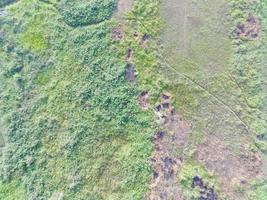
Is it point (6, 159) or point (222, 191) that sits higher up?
point (6, 159)

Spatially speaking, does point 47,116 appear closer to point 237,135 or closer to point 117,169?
point 117,169

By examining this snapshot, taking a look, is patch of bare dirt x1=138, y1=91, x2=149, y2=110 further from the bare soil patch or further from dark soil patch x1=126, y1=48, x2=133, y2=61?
the bare soil patch

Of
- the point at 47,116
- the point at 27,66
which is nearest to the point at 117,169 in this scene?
the point at 47,116

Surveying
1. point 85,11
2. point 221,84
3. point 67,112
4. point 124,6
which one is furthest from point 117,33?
point 221,84

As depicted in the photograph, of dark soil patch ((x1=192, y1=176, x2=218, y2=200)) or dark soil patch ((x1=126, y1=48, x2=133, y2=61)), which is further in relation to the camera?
dark soil patch ((x1=126, y1=48, x2=133, y2=61))

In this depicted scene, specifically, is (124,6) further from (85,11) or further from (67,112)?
(67,112)

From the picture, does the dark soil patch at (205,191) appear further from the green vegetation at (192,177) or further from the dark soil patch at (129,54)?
the dark soil patch at (129,54)

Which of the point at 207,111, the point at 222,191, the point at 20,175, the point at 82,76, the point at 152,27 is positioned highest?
the point at 152,27

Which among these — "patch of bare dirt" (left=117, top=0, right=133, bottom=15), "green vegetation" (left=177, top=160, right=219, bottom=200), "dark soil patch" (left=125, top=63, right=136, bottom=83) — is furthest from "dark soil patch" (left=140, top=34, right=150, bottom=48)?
"green vegetation" (left=177, top=160, right=219, bottom=200)
